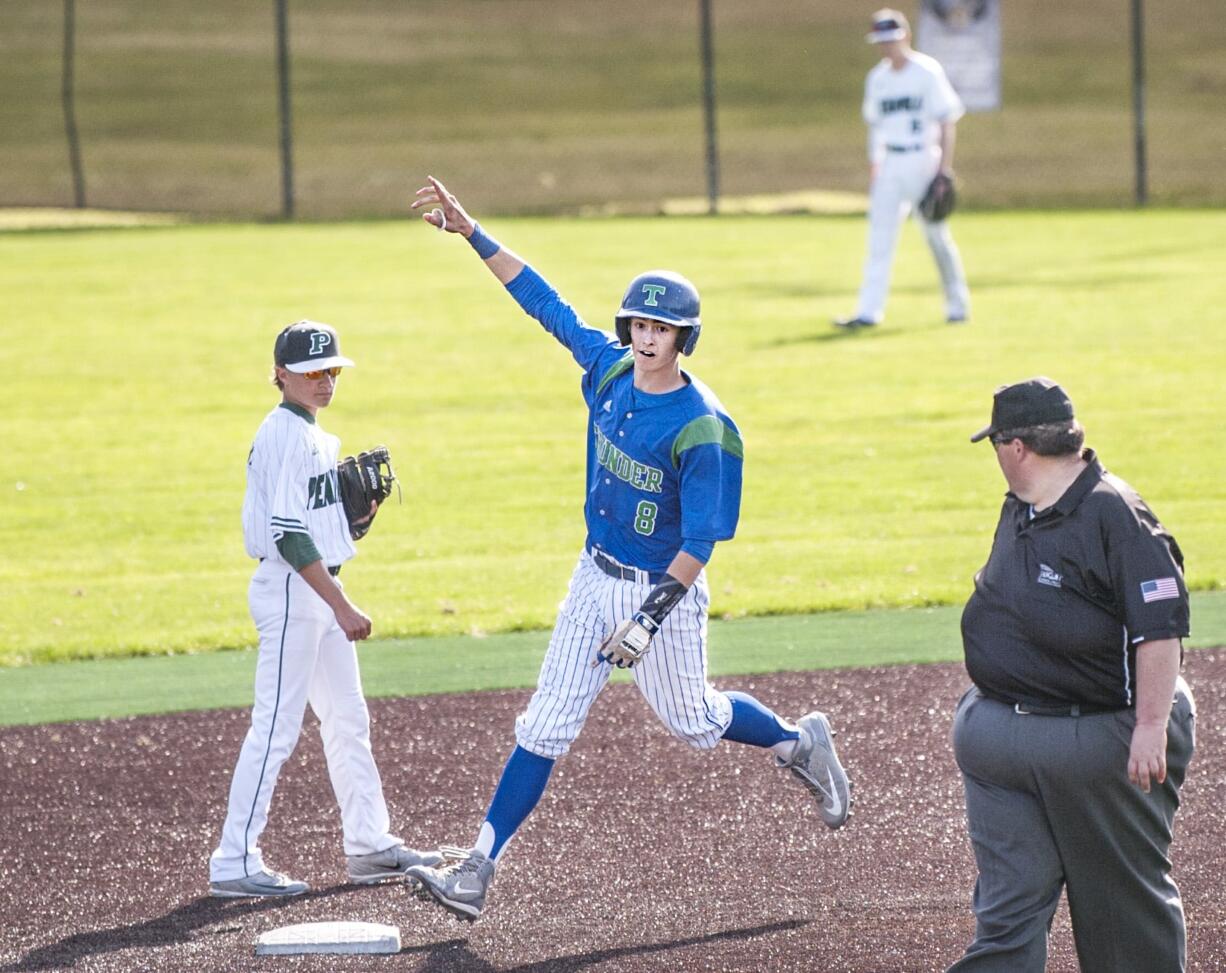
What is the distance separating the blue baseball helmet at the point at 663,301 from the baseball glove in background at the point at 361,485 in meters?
1.08

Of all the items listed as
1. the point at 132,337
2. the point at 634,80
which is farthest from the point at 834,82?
the point at 132,337

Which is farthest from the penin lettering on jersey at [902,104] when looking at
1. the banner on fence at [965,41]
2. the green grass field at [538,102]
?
the green grass field at [538,102]

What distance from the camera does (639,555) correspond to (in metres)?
6.39

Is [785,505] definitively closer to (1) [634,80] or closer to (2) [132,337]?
(2) [132,337]

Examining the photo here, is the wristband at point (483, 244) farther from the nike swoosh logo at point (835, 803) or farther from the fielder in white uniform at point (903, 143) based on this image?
the fielder in white uniform at point (903, 143)

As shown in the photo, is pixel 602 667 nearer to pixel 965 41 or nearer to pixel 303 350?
pixel 303 350

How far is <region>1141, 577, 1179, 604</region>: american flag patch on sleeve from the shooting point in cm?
483

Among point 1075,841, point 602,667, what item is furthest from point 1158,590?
point 602,667

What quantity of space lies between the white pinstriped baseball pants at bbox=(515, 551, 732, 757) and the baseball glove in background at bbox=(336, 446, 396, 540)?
769mm

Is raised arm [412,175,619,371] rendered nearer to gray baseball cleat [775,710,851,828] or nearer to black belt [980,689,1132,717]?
gray baseball cleat [775,710,851,828]

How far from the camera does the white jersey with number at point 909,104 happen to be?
17312mm

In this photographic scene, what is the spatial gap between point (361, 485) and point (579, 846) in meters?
1.54

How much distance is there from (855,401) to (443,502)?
12.9 ft

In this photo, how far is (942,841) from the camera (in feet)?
22.6
